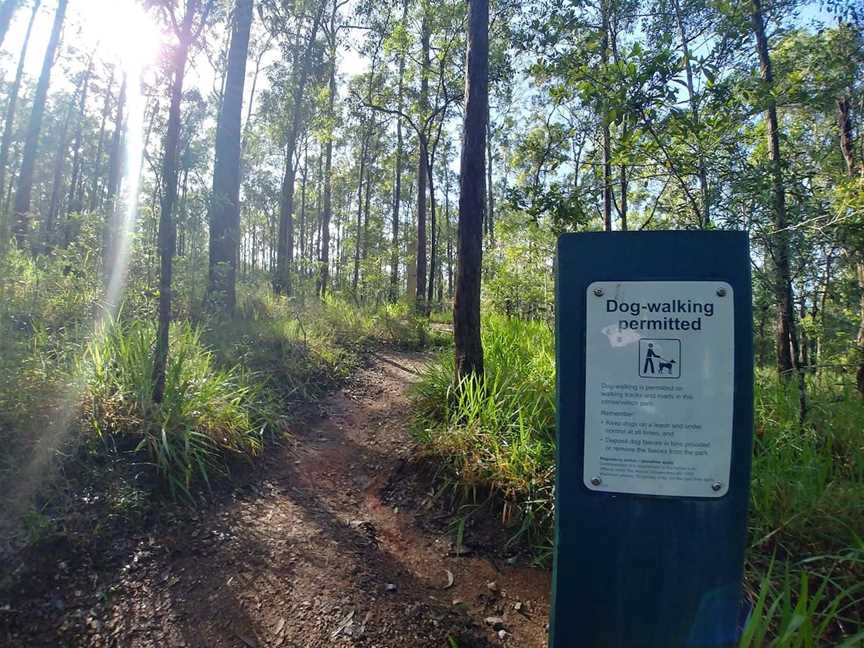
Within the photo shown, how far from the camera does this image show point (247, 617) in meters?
2.03

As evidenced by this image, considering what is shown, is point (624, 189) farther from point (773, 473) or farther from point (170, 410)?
point (170, 410)

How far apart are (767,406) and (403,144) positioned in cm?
1405

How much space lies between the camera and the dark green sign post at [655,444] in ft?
3.71

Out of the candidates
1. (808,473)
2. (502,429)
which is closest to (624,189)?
(502,429)

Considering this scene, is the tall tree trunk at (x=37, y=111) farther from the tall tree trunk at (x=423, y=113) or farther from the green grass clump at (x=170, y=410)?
the green grass clump at (x=170, y=410)

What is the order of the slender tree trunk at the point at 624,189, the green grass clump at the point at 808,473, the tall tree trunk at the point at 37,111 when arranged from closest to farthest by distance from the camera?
the green grass clump at the point at 808,473 < the slender tree trunk at the point at 624,189 < the tall tree trunk at the point at 37,111

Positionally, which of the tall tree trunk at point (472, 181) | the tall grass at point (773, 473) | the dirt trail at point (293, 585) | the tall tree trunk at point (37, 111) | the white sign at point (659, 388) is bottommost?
the dirt trail at point (293, 585)

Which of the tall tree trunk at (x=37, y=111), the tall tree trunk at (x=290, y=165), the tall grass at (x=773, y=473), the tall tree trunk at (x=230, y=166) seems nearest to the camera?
the tall grass at (x=773, y=473)

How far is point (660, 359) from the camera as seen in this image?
3.79 ft

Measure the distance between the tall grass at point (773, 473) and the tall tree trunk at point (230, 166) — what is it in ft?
13.4

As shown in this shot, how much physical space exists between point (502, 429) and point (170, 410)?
2.38 m

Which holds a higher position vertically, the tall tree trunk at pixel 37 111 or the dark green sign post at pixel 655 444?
the tall tree trunk at pixel 37 111

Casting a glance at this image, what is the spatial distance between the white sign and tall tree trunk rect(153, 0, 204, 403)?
10.2 ft

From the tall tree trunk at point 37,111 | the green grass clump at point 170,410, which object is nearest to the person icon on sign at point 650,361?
the green grass clump at point 170,410
